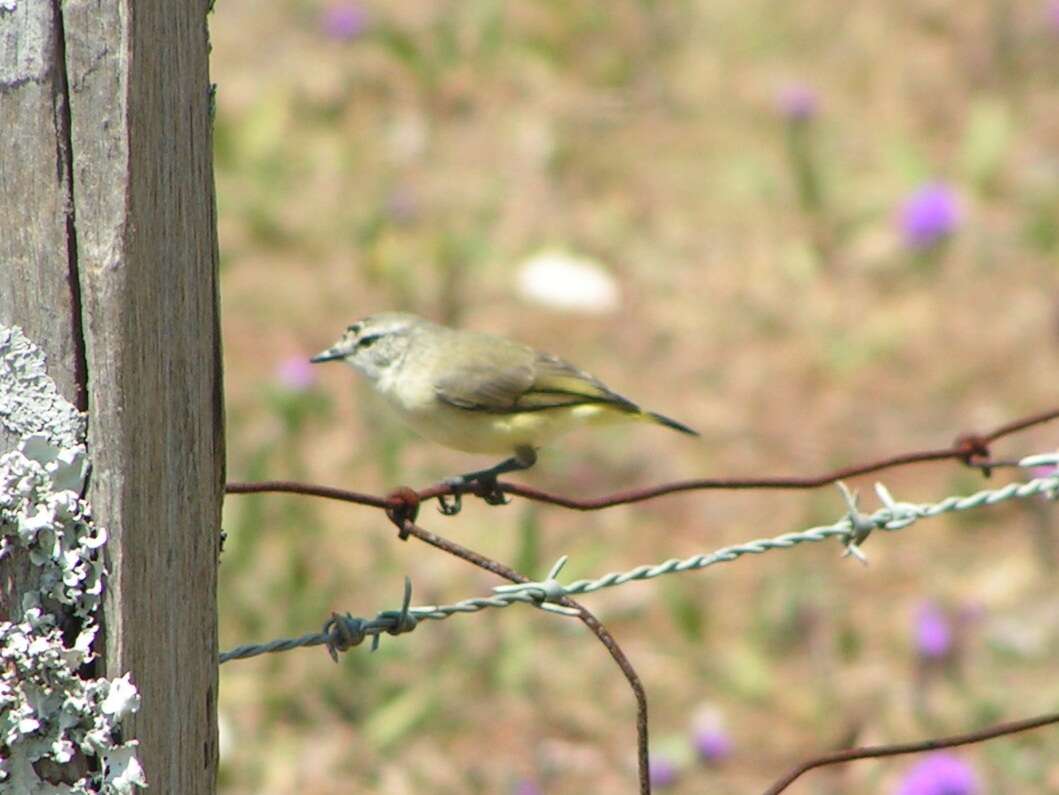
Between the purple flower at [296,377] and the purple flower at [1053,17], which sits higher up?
the purple flower at [1053,17]

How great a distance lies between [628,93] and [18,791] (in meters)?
8.43

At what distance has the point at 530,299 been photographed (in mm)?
8352

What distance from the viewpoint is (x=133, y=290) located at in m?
1.91

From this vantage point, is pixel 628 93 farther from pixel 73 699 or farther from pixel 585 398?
pixel 73 699

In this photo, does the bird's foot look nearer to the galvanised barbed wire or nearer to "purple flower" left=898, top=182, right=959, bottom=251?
the galvanised barbed wire

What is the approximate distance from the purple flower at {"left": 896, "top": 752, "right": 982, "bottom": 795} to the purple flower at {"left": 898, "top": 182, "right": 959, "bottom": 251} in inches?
156

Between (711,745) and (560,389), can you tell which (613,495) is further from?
(711,745)

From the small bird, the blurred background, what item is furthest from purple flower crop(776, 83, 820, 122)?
the small bird

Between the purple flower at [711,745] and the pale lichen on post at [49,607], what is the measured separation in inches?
140

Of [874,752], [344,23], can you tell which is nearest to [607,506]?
[874,752]

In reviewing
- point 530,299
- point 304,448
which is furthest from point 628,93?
point 304,448

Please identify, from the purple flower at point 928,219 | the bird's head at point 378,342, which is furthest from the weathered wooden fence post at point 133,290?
the purple flower at point 928,219

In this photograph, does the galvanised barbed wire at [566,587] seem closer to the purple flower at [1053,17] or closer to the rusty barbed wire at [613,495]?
the rusty barbed wire at [613,495]

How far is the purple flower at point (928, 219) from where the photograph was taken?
826 cm
